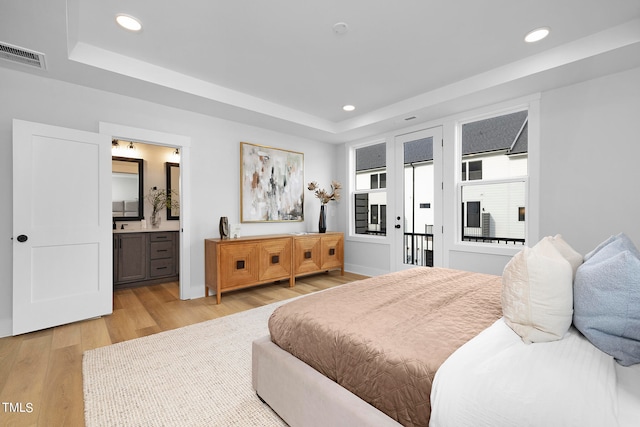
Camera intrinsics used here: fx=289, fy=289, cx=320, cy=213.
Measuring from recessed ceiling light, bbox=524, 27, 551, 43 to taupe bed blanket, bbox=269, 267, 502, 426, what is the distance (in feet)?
7.13

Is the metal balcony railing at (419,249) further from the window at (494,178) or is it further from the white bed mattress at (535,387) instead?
the white bed mattress at (535,387)

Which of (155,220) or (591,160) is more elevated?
(591,160)

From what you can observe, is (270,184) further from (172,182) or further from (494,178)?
(494,178)

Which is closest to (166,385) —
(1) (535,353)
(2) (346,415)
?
(2) (346,415)

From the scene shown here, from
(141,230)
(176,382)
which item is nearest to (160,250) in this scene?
(141,230)

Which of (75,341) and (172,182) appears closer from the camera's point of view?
(75,341)

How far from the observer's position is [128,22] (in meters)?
2.33

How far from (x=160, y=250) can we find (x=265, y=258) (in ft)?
6.16

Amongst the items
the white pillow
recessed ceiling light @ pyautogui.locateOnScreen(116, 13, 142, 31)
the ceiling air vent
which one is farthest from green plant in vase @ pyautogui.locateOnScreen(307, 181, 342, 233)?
the white pillow

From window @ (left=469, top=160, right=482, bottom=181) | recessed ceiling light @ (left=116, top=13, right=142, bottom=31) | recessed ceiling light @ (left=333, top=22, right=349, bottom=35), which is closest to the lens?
recessed ceiling light @ (left=116, top=13, right=142, bottom=31)

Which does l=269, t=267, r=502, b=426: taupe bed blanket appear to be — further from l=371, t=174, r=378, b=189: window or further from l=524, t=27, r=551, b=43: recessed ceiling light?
l=371, t=174, r=378, b=189: window

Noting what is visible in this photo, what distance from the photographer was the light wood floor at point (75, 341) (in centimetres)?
169

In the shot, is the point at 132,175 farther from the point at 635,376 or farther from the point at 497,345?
the point at 635,376

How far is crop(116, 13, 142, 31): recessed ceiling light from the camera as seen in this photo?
228 cm
